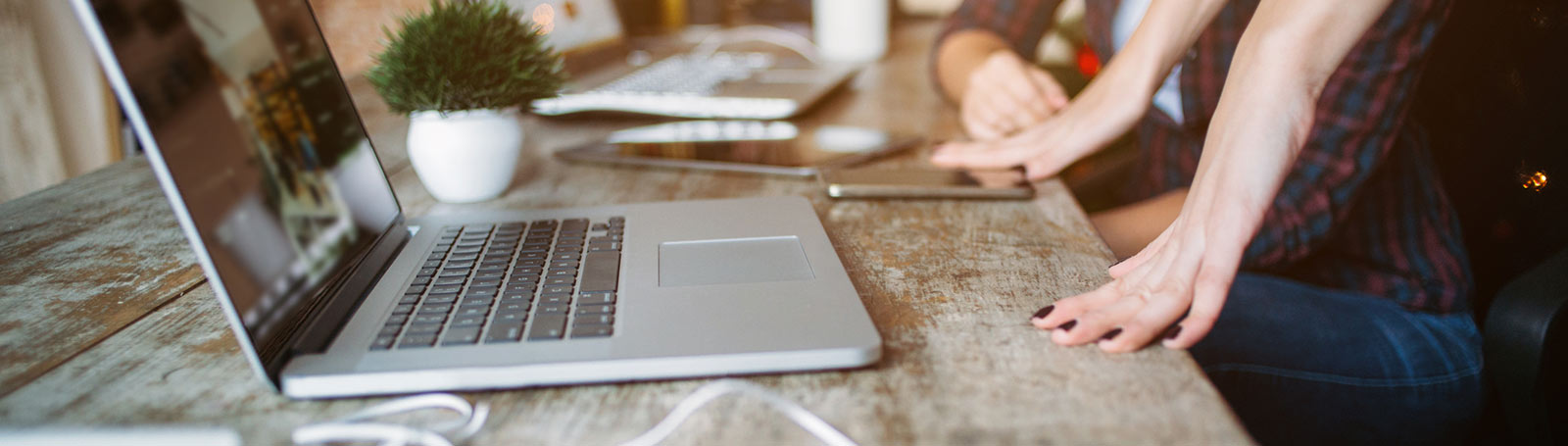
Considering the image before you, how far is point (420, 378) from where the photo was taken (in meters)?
0.39

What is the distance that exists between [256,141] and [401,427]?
7.6 inches

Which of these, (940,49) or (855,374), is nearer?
(855,374)

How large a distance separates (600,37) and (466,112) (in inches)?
28.1

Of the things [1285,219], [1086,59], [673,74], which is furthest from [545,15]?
[1086,59]

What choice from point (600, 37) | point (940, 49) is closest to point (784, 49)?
point (600, 37)

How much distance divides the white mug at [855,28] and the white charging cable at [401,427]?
124 cm

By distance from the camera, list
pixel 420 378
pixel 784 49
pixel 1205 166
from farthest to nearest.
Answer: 1. pixel 784 49
2. pixel 1205 166
3. pixel 420 378

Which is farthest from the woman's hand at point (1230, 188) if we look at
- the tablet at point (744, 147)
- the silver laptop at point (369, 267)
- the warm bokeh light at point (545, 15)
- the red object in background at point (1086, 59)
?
the red object in background at point (1086, 59)

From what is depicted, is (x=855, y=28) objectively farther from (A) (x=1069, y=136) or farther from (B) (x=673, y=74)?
(A) (x=1069, y=136)

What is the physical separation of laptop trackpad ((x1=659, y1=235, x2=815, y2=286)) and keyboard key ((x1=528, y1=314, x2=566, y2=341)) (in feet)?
0.24

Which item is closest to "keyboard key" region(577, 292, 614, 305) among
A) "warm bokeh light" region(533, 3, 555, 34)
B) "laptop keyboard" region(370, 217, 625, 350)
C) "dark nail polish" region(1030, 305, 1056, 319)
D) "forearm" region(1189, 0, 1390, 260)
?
"laptop keyboard" region(370, 217, 625, 350)

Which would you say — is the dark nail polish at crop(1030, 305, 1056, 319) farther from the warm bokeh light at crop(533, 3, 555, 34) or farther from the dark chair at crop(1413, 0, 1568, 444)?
the warm bokeh light at crop(533, 3, 555, 34)

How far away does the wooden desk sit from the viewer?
0.37m

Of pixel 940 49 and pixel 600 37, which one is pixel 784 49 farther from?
pixel 940 49
